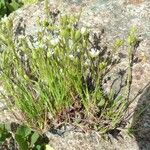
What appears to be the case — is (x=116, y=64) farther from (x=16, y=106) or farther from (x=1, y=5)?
(x=1, y=5)

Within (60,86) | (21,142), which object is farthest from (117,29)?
(21,142)

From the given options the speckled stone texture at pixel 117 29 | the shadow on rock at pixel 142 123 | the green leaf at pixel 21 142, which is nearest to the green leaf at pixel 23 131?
the green leaf at pixel 21 142

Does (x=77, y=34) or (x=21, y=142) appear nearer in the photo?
(x=77, y=34)

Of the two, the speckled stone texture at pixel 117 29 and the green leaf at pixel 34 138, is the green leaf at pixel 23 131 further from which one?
the speckled stone texture at pixel 117 29

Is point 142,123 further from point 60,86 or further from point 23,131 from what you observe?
point 23,131

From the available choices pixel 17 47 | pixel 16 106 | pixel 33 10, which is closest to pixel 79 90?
pixel 16 106

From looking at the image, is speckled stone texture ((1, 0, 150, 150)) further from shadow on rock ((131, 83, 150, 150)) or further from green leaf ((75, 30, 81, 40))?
green leaf ((75, 30, 81, 40))

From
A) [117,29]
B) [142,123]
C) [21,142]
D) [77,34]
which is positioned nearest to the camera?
[77,34]
